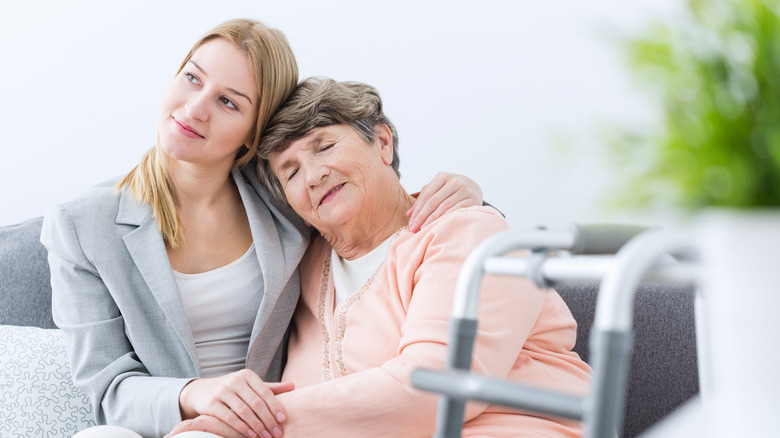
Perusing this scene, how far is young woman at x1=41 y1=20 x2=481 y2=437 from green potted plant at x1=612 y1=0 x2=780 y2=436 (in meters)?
1.01

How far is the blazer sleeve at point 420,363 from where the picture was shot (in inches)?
49.0

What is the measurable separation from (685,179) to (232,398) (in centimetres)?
106

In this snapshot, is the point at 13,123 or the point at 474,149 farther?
the point at 13,123

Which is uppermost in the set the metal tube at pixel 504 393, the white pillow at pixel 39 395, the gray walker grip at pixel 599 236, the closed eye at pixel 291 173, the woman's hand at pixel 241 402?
the closed eye at pixel 291 173

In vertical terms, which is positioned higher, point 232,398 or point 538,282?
point 538,282

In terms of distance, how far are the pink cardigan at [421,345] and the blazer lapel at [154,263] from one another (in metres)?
0.27

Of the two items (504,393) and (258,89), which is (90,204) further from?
(504,393)

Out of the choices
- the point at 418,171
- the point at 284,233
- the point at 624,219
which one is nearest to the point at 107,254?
the point at 284,233

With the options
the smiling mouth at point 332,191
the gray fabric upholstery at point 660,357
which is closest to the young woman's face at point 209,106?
the smiling mouth at point 332,191

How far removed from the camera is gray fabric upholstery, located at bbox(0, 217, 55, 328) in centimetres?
200

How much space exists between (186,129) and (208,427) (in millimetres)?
638

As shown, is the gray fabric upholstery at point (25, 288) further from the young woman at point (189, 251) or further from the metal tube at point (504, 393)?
the metal tube at point (504, 393)

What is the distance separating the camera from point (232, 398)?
1349 millimetres

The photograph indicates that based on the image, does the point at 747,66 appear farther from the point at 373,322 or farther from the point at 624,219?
the point at 373,322
